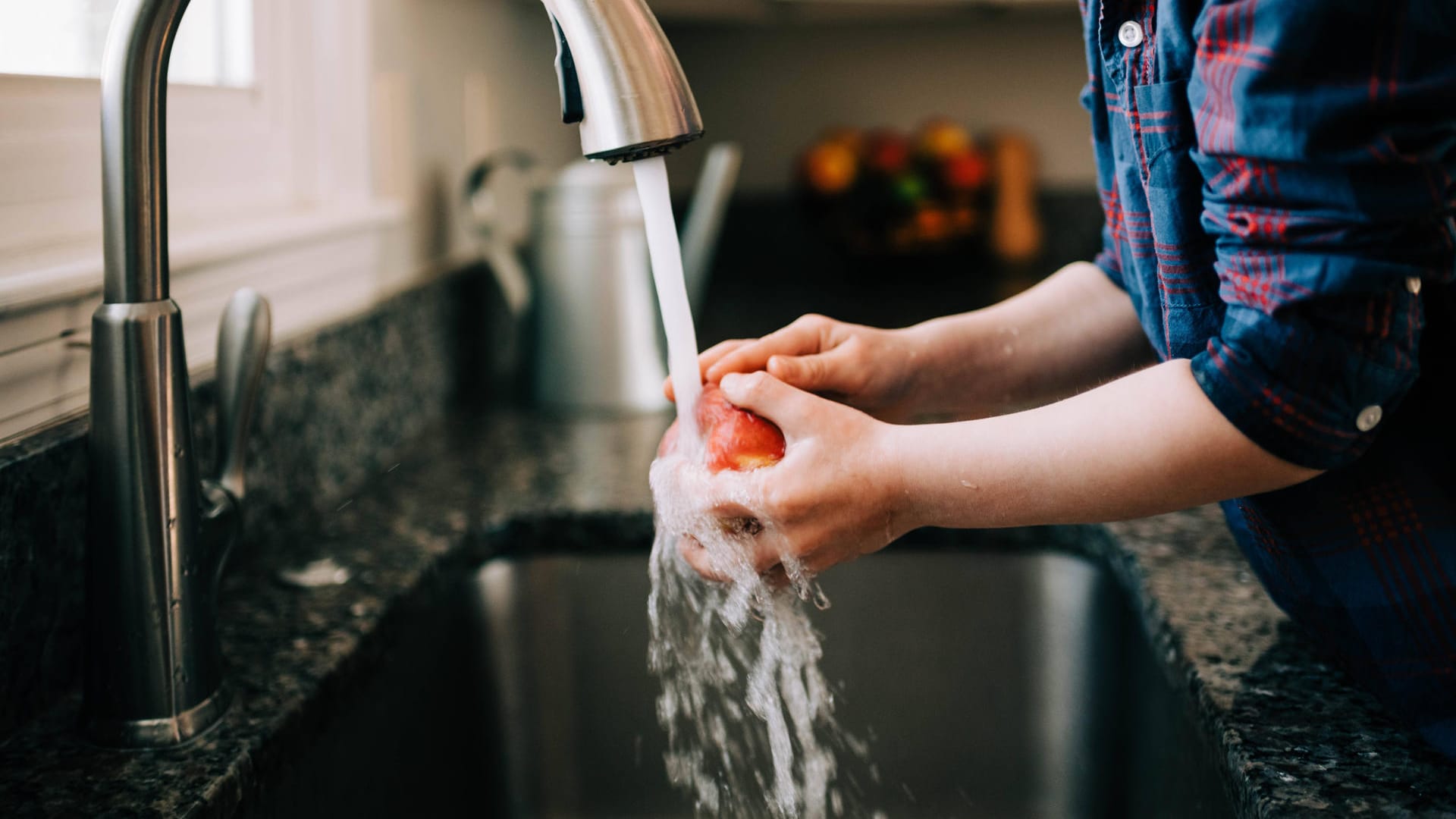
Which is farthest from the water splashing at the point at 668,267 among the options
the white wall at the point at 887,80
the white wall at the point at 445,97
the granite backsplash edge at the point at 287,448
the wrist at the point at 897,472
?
the white wall at the point at 887,80

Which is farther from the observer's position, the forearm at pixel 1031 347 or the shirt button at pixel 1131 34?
the forearm at pixel 1031 347

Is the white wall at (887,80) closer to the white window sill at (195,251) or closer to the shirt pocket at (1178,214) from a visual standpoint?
the white window sill at (195,251)

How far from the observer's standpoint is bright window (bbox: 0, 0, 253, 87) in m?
0.73

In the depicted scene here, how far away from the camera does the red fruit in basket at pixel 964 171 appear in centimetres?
217

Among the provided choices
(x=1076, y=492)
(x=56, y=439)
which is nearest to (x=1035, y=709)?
(x=1076, y=492)

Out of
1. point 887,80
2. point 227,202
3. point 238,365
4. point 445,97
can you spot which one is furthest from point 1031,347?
point 887,80

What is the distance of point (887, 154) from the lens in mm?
2184

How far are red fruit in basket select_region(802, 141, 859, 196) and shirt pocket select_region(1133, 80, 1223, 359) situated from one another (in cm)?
159

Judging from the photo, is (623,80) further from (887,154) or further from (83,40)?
(887,154)

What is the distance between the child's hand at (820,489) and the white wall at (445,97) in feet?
2.44

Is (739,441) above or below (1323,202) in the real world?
below

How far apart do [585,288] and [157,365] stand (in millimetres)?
815

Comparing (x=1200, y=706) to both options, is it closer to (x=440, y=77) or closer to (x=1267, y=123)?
(x=1267, y=123)

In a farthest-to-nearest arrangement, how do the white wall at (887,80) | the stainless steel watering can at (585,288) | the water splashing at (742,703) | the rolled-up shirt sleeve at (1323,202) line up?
the white wall at (887,80) → the stainless steel watering can at (585,288) → the water splashing at (742,703) → the rolled-up shirt sleeve at (1323,202)
